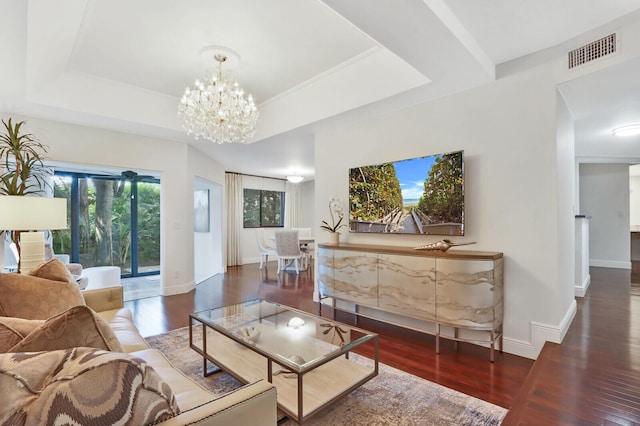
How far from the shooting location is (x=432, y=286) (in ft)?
9.29

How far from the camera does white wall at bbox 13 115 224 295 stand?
4066 millimetres

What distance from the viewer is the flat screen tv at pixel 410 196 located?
3.06 m

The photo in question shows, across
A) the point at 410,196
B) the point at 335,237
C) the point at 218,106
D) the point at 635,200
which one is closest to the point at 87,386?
the point at 218,106

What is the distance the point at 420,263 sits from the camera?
9.57ft

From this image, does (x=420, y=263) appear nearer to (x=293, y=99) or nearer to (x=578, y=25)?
(x=578, y=25)

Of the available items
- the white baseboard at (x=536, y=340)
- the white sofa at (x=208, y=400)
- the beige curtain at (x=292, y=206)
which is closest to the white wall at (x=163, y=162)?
the white sofa at (x=208, y=400)

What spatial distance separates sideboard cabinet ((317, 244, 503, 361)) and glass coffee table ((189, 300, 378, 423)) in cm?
74

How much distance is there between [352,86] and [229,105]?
54.7 inches

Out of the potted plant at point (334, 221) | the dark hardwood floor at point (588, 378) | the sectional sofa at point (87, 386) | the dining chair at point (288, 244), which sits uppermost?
the potted plant at point (334, 221)

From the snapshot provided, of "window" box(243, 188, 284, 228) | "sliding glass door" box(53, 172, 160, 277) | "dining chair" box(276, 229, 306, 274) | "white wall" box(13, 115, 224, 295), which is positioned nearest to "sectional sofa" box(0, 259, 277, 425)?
"white wall" box(13, 115, 224, 295)

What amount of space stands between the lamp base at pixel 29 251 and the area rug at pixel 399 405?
1666 mm

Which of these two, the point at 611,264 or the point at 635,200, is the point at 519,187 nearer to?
the point at 611,264

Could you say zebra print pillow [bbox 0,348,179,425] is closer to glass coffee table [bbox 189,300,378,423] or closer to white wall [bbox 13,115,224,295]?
glass coffee table [bbox 189,300,378,423]

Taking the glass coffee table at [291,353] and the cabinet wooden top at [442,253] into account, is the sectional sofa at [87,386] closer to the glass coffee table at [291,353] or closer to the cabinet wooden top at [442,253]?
the glass coffee table at [291,353]
